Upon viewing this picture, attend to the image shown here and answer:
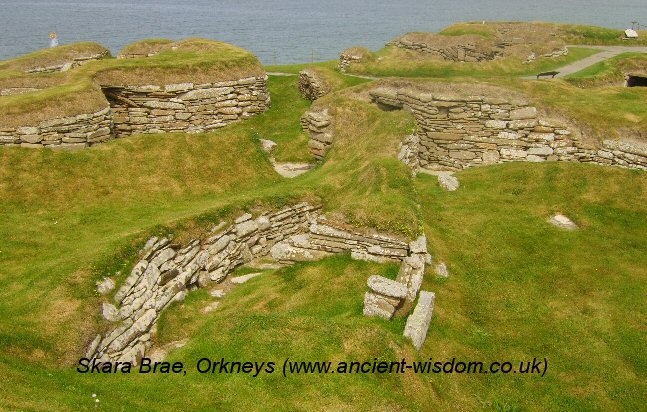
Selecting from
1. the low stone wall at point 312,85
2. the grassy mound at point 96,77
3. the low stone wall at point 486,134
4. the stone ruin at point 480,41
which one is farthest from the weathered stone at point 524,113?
the stone ruin at point 480,41

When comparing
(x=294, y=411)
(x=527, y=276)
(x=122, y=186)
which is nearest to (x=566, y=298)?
(x=527, y=276)

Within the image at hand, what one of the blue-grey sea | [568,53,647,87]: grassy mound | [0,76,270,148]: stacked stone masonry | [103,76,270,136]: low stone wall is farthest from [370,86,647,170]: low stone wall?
the blue-grey sea

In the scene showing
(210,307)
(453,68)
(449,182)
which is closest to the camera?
(210,307)

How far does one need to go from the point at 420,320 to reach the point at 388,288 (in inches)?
46.9

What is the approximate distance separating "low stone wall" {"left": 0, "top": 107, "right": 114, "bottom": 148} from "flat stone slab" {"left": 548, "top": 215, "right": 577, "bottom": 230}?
22.3 meters

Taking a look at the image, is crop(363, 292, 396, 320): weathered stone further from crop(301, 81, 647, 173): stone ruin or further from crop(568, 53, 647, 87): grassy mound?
crop(568, 53, 647, 87): grassy mound

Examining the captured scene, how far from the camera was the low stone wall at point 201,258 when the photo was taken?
14.7 meters

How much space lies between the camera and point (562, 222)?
20422 millimetres

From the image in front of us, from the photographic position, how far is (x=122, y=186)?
73.0 ft

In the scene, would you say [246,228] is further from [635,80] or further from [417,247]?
[635,80]

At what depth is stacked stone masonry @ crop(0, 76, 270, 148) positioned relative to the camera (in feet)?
78.5

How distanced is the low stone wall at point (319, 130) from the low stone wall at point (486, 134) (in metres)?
5.08

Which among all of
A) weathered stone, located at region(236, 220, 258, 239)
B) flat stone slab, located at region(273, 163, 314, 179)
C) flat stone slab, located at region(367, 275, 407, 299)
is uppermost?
flat stone slab, located at region(367, 275, 407, 299)

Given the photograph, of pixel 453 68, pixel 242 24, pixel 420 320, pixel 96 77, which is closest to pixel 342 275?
pixel 420 320
